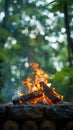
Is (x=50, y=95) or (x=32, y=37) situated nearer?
(x=50, y=95)

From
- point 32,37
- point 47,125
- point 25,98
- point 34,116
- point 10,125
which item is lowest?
point 47,125

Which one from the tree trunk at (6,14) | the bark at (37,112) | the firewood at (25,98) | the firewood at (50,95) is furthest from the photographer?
the tree trunk at (6,14)

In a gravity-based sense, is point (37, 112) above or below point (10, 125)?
above

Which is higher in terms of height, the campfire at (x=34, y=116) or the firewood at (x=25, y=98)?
the firewood at (x=25, y=98)

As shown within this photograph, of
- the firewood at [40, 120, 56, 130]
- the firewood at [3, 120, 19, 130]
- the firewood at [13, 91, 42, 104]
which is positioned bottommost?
the firewood at [40, 120, 56, 130]

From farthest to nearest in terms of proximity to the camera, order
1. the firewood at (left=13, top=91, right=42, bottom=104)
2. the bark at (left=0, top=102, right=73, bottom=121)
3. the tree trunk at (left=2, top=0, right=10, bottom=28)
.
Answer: the tree trunk at (left=2, top=0, right=10, bottom=28)
the firewood at (left=13, top=91, right=42, bottom=104)
the bark at (left=0, top=102, right=73, bottom=121)

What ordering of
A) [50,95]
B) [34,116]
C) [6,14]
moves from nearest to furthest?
[34,116]
[50,95]
[6,14]

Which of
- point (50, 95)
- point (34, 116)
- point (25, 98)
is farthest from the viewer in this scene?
point (50, 95)

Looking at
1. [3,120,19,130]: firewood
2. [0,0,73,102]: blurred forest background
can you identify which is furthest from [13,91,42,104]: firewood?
[0,0,73,102]: blurred forest background

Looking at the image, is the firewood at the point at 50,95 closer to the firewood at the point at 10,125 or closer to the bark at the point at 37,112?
the bark at the point at 37,112

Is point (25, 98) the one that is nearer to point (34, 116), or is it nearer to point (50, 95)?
point (50, 95)

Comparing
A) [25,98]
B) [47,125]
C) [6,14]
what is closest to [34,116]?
[47,125]

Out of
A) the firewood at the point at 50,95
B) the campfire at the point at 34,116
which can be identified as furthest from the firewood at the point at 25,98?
the campfire at the point at 34,116

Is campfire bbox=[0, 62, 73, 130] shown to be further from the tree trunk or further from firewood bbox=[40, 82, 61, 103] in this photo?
the tree trunk
